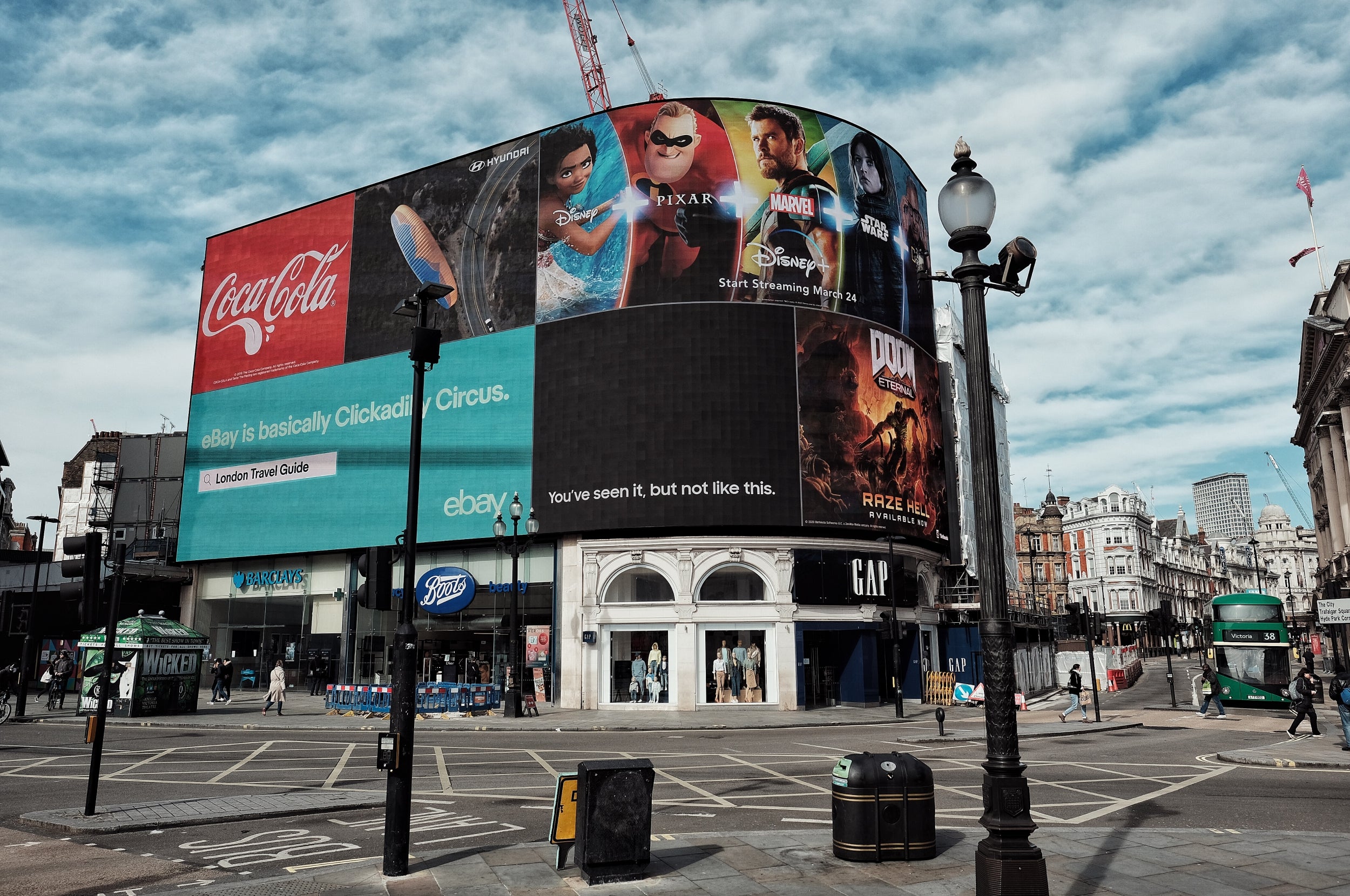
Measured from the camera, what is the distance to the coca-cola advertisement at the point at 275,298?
172ft

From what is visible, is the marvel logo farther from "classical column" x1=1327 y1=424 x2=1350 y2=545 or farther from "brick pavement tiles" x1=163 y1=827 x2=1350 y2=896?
"classical column" x1=1327 y1=424 x2=1350 y2=545

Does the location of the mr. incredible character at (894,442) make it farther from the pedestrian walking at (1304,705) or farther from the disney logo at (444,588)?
the disney logo at (444,588)

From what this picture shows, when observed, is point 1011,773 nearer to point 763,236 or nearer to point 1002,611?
point 1002,611

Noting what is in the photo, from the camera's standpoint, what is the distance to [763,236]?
42781 mm

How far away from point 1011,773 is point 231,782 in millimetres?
14692

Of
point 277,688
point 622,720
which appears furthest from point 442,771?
point 277,688

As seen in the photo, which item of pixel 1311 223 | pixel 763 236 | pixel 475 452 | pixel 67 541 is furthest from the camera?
pixel 1311 223

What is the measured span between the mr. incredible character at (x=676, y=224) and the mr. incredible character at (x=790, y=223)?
171 centimetres

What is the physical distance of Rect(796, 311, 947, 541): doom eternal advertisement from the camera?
41781 millimetres

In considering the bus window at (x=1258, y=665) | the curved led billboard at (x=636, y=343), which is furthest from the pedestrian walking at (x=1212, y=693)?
the curved led billboard at (x=636, y=343)

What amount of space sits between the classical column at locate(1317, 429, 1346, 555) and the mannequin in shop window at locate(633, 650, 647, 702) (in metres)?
65.4

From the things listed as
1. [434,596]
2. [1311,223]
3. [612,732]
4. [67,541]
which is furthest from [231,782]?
[1311,223]

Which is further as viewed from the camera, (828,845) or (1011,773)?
(828,845)

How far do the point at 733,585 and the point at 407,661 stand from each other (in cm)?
3170
